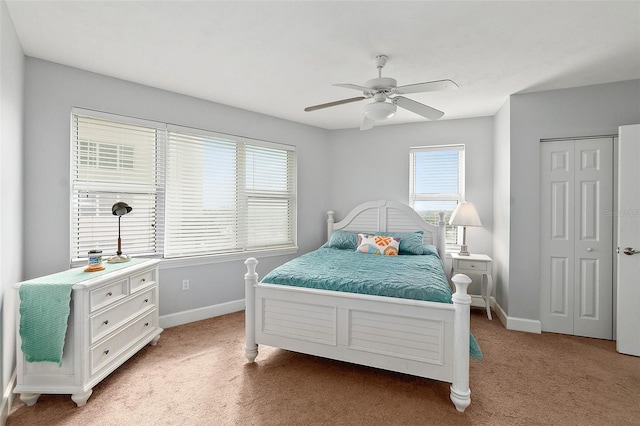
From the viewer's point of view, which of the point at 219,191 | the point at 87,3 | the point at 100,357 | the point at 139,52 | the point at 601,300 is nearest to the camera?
the point at 87,3

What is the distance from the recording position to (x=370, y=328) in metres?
2.16

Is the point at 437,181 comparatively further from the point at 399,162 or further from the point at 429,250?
the point at 429,250

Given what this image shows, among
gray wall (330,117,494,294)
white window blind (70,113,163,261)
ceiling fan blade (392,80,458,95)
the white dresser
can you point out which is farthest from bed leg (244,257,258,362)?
gray wall (330,117,494,294)

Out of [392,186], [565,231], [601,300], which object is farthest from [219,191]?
[601,300]

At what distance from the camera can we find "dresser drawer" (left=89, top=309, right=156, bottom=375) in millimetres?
2039

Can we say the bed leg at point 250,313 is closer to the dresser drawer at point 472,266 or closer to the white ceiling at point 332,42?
the white ceiling at point 332,42

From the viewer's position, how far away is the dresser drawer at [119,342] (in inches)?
80.3

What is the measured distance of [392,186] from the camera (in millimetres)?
4418

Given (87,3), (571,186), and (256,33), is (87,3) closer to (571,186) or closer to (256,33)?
(256,33)

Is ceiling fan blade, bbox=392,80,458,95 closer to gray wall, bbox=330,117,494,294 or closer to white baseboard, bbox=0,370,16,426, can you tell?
gray wall, bbox=330,117,494,294

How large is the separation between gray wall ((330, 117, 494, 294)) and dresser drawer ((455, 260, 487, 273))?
0.26 meters

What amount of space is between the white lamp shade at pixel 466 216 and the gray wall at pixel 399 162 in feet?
1.35

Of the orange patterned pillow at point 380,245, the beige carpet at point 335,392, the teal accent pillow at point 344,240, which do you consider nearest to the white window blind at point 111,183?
the beige carpet at point 335,392

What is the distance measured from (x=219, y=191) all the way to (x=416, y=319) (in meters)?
2.63
